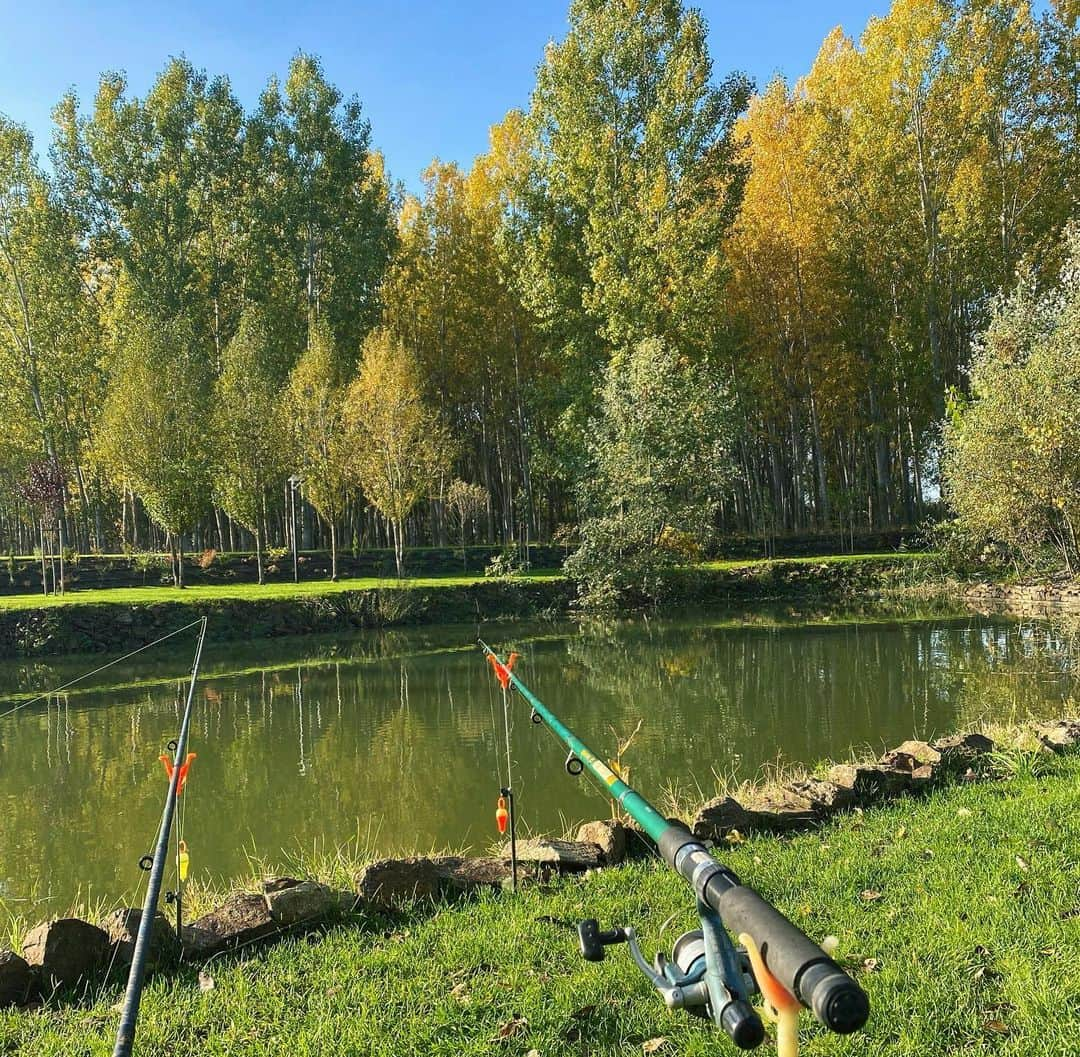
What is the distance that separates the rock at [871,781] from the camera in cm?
605

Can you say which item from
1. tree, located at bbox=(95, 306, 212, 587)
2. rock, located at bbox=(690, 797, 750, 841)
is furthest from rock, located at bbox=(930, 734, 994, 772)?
tree, located at bbox=(95, 306, 212, 587)

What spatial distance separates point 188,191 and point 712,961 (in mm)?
37900

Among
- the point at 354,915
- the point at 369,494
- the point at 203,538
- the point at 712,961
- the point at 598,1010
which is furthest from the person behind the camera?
the point at 203,538

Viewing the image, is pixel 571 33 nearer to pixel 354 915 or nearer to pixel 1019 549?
pixel 1019 549

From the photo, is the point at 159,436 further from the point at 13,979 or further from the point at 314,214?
the point at 13,979

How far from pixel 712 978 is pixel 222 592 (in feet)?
82.0

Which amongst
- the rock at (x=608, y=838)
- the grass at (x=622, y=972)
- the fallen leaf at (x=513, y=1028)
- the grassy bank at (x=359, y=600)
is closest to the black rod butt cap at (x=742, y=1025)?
the grass at (x=622, y=972)

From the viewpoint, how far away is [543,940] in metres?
3.97

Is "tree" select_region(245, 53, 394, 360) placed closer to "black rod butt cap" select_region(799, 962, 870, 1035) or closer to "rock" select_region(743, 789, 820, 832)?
"rock" select_region(743, 789, 820, 832)

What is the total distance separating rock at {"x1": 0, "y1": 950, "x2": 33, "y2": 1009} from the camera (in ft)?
12.1

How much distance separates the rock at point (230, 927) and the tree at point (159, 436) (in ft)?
78.6

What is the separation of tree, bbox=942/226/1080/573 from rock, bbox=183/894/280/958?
18998 millimetres

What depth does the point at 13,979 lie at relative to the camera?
373 cm

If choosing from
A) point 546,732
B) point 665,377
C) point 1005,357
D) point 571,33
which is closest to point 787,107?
point 571,33
